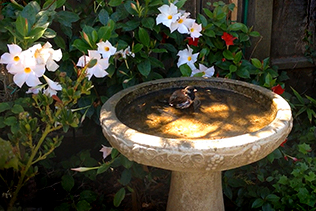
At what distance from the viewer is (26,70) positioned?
75.2 inches

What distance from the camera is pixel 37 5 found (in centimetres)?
221

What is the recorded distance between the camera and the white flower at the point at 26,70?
188 cm

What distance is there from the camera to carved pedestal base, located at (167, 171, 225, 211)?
7.22 feet

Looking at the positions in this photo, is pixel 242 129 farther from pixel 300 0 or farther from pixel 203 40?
pixel 300 0

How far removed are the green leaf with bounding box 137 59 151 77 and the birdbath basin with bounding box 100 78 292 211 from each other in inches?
3.9

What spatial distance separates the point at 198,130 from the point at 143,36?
82cm

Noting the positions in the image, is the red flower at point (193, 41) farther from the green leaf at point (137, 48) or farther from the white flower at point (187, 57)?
the green leaf at point (137, 48)

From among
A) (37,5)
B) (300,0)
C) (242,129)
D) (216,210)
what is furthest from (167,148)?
(300,0)

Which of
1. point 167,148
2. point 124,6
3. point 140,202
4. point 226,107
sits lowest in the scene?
point 140,202

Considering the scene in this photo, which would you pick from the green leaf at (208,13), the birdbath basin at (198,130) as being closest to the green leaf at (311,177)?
the birdbath basin at (198,130)

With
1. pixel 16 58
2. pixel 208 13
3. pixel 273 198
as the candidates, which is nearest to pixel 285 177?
pixel 273 198

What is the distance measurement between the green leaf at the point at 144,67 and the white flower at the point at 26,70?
731 millimetres

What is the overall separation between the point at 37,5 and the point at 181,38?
3.21 feet

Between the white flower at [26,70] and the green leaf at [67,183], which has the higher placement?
the white flower at [26,70]
